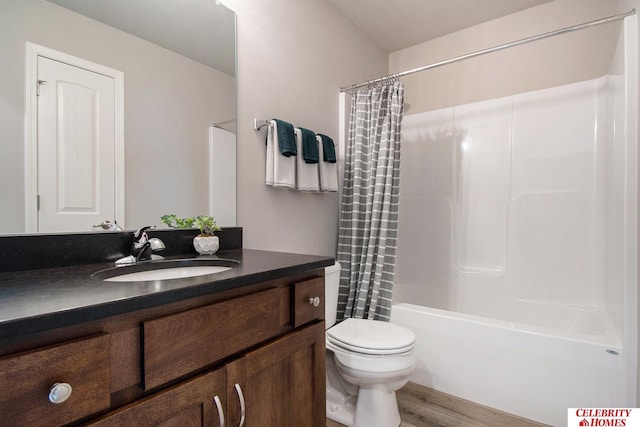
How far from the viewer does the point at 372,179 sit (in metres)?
2.06

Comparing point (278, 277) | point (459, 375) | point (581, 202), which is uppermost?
point (581, 202)

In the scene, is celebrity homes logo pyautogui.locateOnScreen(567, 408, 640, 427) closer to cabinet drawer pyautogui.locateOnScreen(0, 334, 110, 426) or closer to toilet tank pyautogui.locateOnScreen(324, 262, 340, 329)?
toilet tank pyautogui.locateOnScreen(324, 262, 340, 329)

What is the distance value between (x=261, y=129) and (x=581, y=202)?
2097mm

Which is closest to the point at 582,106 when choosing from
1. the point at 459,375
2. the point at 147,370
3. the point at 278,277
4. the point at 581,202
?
the point at 581,202

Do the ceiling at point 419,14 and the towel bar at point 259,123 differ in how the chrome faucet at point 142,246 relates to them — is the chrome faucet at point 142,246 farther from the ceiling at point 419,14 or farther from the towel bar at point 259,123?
the ceiling at point 419,14

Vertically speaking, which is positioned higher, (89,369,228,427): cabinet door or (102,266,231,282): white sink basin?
(102,266,231,282): white sink basin

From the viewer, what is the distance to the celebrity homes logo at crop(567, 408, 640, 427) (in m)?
1.32

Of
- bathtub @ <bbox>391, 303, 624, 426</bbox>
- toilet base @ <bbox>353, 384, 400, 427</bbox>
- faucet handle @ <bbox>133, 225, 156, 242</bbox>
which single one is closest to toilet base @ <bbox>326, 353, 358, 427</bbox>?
toilet base @ <bbox>353, 384, 400, 427</bbox>

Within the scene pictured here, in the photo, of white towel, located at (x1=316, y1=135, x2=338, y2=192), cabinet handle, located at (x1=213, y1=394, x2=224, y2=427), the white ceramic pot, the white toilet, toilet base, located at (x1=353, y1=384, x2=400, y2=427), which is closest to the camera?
cabinet handle, located at (x1=213, y1=394, x2=224, y2=427)

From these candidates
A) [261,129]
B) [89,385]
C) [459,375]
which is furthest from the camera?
[459,375]

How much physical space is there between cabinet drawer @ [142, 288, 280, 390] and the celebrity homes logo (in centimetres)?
141

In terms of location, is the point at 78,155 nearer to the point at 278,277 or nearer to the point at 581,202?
the point at 278,277

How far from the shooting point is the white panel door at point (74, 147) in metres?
0.96

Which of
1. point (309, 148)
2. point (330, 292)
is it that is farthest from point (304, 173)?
point (330, 292)
